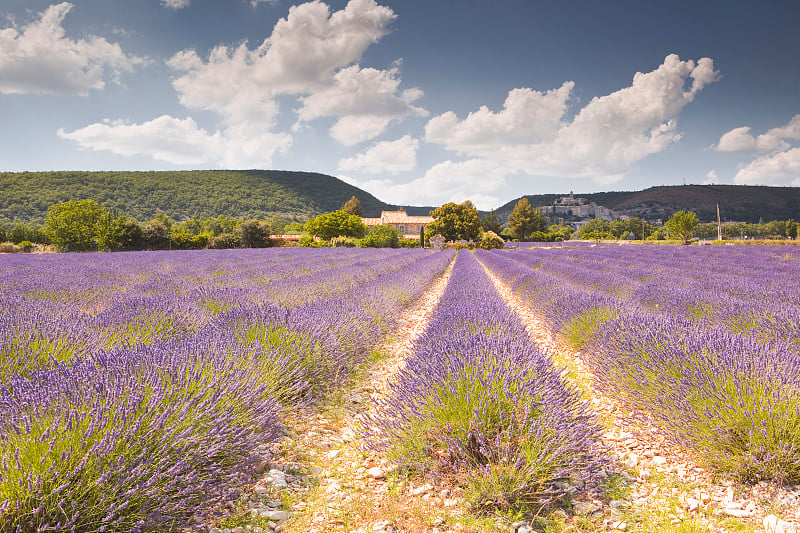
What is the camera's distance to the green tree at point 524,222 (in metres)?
70.2

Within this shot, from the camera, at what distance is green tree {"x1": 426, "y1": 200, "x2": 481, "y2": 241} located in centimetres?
4734

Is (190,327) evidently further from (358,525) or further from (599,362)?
(599,362)

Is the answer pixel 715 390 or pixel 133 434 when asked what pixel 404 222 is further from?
pixel 133 434

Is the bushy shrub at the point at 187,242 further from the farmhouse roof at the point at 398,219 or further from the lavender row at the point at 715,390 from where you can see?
the farmhouse roof at the point at 398,219

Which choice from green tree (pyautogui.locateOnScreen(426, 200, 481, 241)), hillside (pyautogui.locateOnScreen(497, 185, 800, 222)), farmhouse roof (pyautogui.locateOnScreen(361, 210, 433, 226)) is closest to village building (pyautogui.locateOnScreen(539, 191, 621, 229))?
hillside (pyautogui.locateOnScreen(497, 185, 800, 222))

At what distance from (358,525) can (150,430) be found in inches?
37.7

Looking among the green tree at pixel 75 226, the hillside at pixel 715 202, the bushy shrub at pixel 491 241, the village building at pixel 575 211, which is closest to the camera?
the green tree at pixel 75 226

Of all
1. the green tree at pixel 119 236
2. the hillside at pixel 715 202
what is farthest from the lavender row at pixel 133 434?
the hillside at pixel 715 202

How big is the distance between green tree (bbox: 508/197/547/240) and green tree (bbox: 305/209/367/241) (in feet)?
100

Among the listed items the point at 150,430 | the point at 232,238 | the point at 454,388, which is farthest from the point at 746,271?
the point at 232,238

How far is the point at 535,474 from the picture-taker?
1735 millimetres

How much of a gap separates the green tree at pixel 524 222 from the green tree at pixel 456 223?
24.5m

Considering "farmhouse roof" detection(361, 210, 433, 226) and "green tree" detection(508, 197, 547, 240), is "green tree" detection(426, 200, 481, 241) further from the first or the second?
"green tree" detection(508, 197, 547, 240)

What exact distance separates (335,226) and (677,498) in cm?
5262
